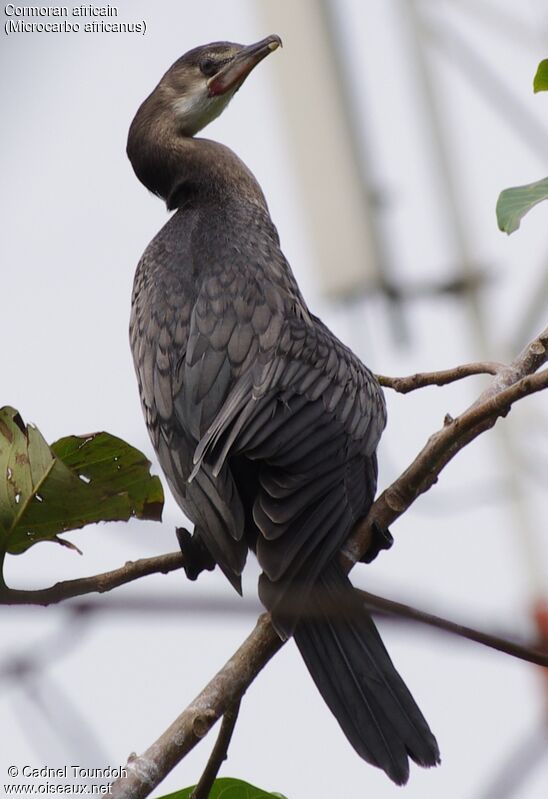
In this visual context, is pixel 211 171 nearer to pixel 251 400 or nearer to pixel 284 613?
pixel 251 400

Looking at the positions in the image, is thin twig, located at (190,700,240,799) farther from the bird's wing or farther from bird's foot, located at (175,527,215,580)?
Answer: bird's foot, located at (175,527,215,580)

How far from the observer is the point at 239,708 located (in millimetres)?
2160

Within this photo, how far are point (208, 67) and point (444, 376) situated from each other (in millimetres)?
1668

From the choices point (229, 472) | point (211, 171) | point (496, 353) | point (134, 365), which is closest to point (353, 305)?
point (496, 353)

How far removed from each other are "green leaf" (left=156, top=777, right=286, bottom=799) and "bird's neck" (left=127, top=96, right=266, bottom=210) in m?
1.83

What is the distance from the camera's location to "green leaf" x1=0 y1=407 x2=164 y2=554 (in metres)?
2.32

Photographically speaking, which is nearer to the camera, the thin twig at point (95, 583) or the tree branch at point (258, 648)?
the tree branch at point (258, 648)

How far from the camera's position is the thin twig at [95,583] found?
207cm

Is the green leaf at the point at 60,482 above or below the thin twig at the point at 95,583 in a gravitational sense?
above

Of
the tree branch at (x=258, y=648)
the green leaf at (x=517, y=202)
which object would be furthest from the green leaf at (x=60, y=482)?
the green leaf at (x=517, y=202)

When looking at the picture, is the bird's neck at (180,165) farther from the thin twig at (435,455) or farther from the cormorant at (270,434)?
the thin twig at (435,455)

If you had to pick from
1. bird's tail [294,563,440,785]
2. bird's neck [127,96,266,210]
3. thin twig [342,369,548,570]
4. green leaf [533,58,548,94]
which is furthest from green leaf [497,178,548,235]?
bird's neck [127,96,266,210]

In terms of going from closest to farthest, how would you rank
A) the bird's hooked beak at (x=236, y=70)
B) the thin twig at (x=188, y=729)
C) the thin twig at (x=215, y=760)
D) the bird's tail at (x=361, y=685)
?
the thin twig at (x=188, y=729)
the thin twig at (x=215, y=760)
the bird's tail at (x=361, y=685)
the bird's hooked beak at (x=236, y=70)

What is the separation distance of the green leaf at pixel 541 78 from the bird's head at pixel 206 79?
4.93 feet
